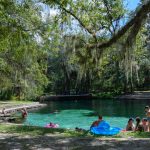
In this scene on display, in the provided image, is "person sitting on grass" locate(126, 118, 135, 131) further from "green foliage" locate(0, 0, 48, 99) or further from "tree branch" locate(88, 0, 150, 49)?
"tree branch" locate(88, 0, 150, 49)

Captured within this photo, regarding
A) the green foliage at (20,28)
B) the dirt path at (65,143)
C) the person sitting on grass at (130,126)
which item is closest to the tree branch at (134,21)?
the dirt path at (65,143)

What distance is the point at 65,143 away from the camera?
10.0m

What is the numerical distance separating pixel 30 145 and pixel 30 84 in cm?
2714

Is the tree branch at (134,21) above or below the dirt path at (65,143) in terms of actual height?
above

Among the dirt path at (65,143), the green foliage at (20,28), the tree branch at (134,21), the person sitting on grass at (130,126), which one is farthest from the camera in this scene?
the person sitting on grass at (130,126)

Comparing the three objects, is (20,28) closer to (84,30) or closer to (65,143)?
(84,30)

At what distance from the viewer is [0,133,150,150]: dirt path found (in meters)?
9.40

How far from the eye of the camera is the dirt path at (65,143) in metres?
9.40

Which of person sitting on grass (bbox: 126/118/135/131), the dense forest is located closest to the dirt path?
the dense forest

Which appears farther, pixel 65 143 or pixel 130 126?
pixel 130 126

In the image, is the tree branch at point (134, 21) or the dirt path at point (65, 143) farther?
the tree branch at point (134, 21)

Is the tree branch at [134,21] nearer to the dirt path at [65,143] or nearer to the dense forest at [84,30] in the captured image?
the dense forest at [84,30]

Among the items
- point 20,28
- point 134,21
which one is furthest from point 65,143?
point 20,28

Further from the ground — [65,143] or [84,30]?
[84,30]
